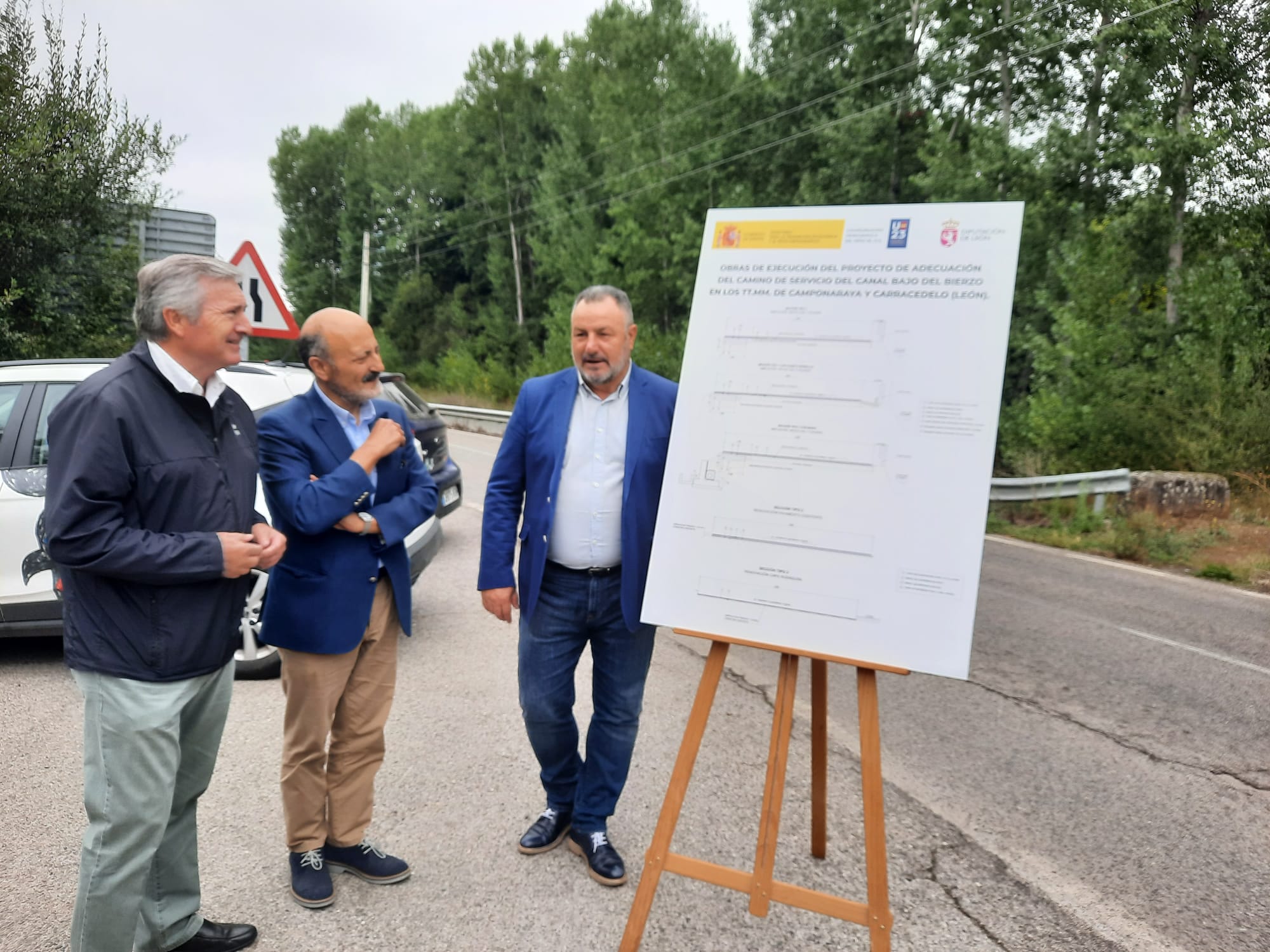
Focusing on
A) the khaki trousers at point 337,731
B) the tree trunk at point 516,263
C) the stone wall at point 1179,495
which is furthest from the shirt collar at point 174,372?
the tree trunk at point 516,263

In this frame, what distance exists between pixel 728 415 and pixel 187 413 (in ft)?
5.09

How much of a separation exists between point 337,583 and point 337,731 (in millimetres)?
579

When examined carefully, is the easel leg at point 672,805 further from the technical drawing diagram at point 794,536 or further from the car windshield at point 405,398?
the car windshield at point 405,398

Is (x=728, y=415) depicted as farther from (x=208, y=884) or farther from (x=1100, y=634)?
(x=1100, y=634)

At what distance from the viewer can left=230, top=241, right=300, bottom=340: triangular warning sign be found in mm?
7820

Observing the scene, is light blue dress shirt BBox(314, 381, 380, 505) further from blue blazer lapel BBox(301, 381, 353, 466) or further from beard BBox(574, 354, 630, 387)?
beard BBox(574, 354, 630, 387)

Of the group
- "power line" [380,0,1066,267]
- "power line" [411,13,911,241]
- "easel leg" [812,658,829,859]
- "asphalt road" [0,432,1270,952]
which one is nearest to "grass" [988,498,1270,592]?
"asphalt road" [0,432,1270,952]

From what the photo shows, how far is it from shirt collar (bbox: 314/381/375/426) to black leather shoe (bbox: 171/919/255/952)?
5.33 ft

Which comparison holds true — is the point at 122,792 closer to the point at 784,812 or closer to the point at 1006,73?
the point at 784,812

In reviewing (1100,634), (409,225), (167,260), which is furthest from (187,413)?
(409,225)

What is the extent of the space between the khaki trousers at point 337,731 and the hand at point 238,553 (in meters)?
0.66

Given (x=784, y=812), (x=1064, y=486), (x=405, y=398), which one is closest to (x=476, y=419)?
(x=1064, y=486)

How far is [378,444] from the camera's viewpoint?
2.97 metres

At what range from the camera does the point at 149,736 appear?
231 cm
